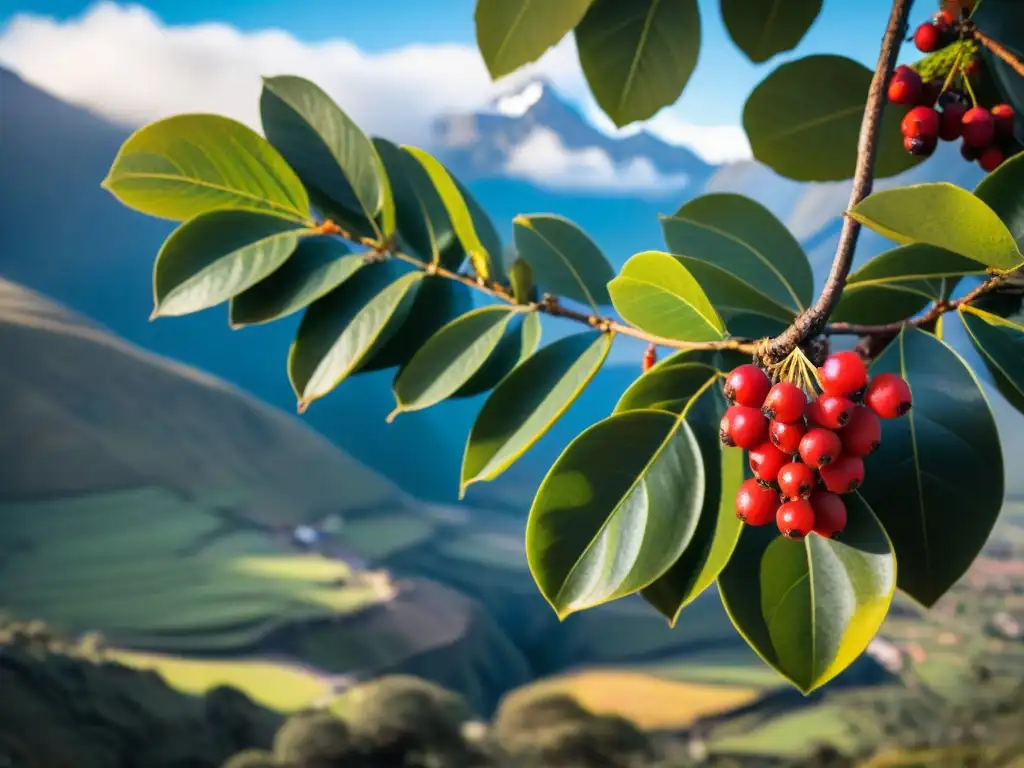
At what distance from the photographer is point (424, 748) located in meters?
1.24

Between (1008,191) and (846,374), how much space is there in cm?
9

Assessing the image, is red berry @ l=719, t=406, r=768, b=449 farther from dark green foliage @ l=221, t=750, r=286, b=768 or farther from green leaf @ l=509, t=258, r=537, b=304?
dark green foliage @ l=221, t=750, r=286, b=768

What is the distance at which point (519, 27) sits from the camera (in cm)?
31

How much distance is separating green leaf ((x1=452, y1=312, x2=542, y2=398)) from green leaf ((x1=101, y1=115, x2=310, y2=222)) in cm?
11

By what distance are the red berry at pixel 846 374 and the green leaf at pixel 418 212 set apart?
20 cm

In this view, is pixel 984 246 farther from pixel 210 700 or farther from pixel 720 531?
pixel 210 700

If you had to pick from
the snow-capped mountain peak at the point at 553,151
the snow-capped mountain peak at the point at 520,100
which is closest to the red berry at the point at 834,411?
the snow-capped mountain peak at the point at 553,151

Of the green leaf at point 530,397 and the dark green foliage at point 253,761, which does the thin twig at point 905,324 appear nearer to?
the green leaf at point 530,397

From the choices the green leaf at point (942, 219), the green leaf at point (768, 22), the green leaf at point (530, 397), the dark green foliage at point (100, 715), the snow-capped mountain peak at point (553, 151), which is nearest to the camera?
the green leaf at point (942, 219)

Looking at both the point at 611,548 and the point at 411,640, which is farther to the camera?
the point at 411,640

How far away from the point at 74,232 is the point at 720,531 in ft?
6.44

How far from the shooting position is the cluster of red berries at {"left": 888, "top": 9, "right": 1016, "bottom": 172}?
0.29 meters

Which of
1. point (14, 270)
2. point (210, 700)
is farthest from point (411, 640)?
point (14, 270)

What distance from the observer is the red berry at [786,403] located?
19 cm
